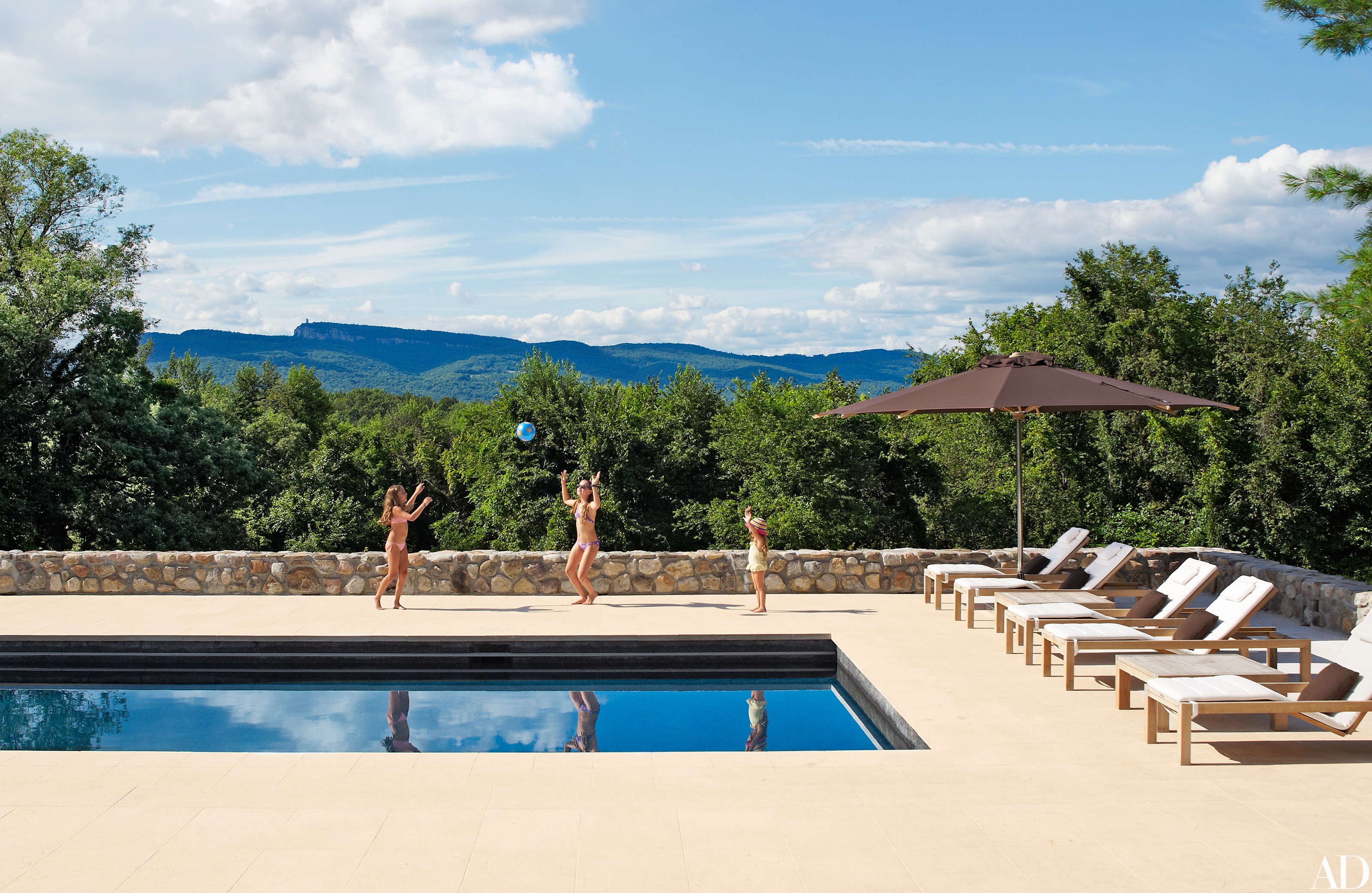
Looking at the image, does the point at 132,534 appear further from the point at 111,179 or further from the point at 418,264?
the point at 418,264

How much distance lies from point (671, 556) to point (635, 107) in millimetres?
10666

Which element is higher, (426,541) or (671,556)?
(671,556)

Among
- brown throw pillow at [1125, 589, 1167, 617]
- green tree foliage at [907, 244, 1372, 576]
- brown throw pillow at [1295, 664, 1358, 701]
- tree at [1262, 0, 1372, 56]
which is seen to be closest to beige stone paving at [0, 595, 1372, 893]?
brown throw pillow at [1295, 664, 1358, 701]

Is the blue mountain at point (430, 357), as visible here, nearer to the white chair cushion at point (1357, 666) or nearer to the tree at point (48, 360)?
the tree at point (48, 360)

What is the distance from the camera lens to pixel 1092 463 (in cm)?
1994

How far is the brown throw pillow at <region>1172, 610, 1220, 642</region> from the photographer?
7.01 m

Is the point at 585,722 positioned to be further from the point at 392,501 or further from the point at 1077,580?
the point at 1077,580

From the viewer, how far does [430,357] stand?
132m

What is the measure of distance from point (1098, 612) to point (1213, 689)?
2753 millimetres

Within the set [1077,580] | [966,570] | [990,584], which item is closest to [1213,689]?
[990,584]

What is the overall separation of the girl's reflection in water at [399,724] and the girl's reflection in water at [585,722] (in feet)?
3.59

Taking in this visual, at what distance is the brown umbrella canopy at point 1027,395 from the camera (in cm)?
890

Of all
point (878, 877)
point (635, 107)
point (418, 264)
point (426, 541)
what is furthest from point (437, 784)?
point (418, 264)

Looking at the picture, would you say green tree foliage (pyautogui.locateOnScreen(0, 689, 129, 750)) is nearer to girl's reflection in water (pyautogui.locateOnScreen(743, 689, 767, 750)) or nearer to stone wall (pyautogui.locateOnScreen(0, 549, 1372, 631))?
stone wall (pyautogui.locateOnScreen(0, 549, 1372, 631))
